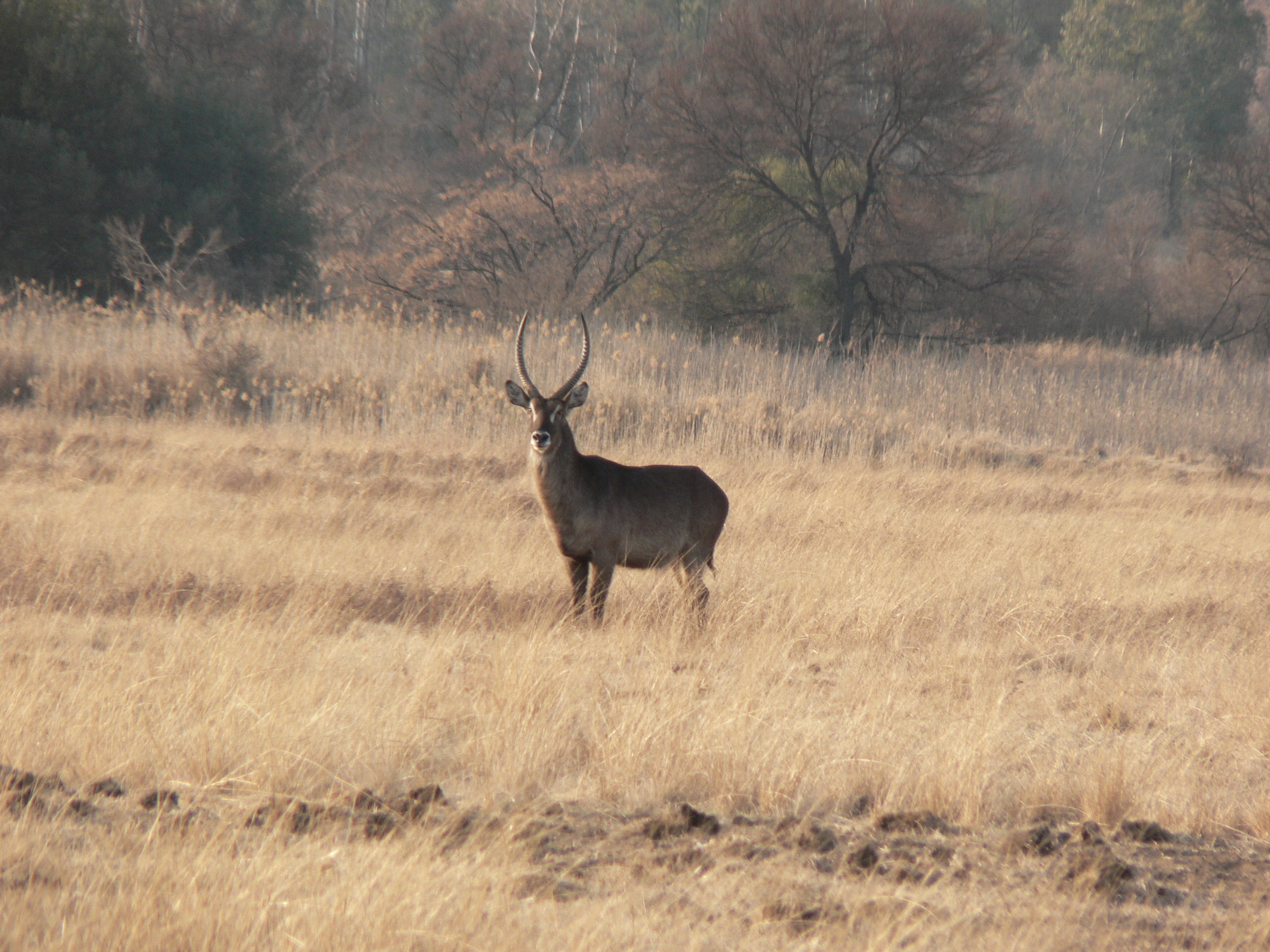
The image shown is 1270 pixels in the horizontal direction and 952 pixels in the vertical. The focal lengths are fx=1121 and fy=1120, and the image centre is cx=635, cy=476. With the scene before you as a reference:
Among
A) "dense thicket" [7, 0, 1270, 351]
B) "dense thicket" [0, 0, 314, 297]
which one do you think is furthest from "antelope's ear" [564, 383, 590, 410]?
"dense thicket" [0, 0, 314, 297]

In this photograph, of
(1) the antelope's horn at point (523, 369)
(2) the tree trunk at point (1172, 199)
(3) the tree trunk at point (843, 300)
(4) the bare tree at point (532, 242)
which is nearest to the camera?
(1) the antelope's horn at point (523, 369)

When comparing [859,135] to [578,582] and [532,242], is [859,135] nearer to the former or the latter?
[532,242]

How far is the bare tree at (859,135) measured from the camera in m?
25.5

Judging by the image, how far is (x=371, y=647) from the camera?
647 cm

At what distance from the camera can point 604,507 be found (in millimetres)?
6746

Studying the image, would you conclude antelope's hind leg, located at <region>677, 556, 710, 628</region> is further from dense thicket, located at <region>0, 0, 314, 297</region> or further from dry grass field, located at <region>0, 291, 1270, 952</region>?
dense thicket, located at <region>0, 0, 314, 297</region>

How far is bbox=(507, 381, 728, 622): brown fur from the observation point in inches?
261

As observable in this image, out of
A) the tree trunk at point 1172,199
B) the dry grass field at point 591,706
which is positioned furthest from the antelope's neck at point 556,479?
the tree trunk at point 1172,199

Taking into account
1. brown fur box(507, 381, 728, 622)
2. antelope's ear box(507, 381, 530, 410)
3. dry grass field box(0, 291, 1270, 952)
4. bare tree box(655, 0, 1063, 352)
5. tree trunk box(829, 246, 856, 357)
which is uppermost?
bare tree box(655, 0, 1063, 352)

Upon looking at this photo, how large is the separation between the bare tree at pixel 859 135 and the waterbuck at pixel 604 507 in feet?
66.2

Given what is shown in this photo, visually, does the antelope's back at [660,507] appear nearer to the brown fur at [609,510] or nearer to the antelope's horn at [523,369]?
the brown fur at [609,510]

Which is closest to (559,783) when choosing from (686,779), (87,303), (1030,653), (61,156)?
(686,779)

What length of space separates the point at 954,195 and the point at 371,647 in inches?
907

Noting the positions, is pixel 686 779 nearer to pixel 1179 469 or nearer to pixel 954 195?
pixel 1179 469
